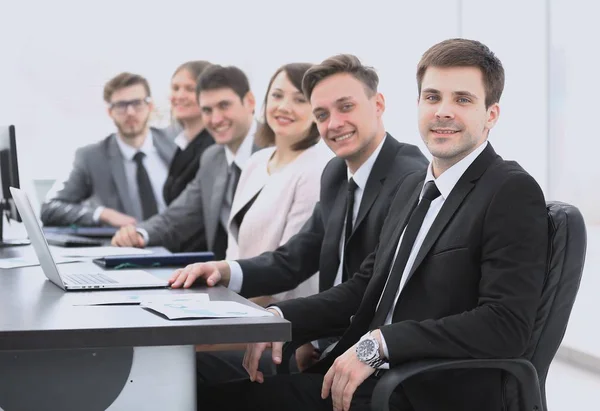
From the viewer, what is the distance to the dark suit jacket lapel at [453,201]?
92.8 inches

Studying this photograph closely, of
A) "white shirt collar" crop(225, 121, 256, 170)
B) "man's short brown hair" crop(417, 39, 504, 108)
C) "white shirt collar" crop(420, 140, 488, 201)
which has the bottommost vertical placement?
"white shirt collar" crop(225, 121, 256, 170)

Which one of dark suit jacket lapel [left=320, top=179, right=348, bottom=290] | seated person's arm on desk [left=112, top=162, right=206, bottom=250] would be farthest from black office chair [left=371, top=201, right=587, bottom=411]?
seated person's arm on desk [left=112, top=162, right=206, bottom=250]

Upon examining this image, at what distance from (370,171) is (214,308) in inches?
44.6

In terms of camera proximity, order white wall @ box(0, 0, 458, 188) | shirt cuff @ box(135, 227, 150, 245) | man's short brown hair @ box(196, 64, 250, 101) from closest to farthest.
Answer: shirt cuff @ box(135, 227, 150, 245) < man's short brown hair @ box(196, 64, 250, 101) < white wall @ box(0, 0, 458, 188)

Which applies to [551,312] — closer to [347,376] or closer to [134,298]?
[347,376]

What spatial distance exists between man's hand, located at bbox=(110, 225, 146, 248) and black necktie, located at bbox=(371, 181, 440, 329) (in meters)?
2.54

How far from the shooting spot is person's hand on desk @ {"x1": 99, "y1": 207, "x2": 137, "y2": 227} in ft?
21.5

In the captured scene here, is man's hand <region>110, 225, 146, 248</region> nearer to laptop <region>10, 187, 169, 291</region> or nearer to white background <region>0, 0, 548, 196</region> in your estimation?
laptop <region>10, 187, 169, 291</region>

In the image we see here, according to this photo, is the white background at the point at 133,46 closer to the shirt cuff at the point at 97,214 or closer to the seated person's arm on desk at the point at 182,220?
the shirt cuff at the point at 97,214

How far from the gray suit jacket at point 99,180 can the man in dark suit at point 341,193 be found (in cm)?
354

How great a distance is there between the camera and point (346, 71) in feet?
11.3

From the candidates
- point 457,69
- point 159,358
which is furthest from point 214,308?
point 457,69

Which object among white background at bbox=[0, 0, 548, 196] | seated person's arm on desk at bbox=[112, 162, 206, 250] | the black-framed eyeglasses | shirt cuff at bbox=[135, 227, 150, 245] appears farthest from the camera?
white background at bbox=[0, 0, 548, 196]

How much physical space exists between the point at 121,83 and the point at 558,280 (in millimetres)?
5609
